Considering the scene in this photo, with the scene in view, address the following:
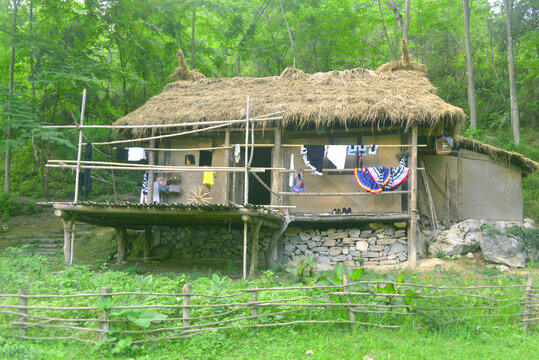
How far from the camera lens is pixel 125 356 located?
4891mm

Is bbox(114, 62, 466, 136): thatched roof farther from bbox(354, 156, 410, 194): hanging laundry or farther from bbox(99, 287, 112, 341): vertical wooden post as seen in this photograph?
bbox(99, 287, 112, 341): vertical wooden post

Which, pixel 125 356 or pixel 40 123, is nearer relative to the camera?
pixel 125 356

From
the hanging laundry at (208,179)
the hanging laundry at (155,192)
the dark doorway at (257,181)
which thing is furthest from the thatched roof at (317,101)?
the dark doorway at (257,181)

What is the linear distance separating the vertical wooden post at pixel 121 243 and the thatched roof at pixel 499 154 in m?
8.98

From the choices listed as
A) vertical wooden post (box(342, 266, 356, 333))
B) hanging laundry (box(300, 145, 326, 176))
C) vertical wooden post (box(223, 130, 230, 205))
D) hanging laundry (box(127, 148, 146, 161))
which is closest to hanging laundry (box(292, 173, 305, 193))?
hanging laundry (box(300, 145, 326, 176))

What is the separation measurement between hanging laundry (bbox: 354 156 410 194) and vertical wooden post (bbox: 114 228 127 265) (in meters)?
5.78

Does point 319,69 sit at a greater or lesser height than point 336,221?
greater

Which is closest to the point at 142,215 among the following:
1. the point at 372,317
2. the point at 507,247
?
the point at 372,317

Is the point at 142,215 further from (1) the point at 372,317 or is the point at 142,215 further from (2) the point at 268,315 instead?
(1) the point at 372,317

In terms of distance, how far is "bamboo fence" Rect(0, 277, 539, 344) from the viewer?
5.06m

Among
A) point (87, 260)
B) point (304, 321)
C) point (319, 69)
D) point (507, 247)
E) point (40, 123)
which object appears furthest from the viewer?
point (319, 69)

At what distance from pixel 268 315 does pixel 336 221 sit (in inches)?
201

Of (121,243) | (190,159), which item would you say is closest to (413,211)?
Answer: (190,159)

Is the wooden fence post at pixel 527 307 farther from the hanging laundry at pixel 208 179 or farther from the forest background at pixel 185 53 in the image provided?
the forest background at pixel 185 53
